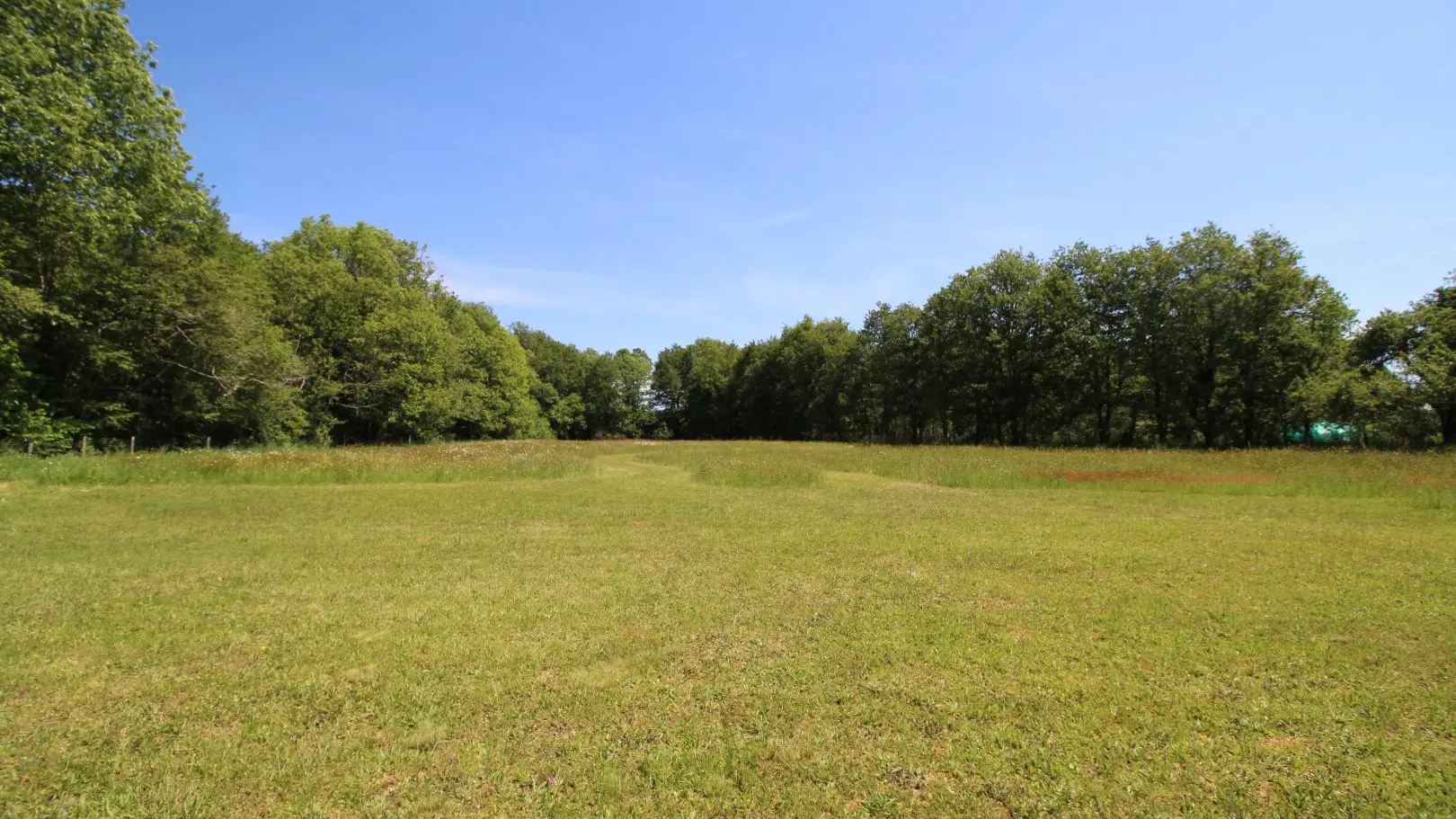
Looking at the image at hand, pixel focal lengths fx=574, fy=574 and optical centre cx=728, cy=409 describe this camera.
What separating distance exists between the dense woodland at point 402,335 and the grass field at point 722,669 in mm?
17056

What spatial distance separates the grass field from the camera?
3785mm

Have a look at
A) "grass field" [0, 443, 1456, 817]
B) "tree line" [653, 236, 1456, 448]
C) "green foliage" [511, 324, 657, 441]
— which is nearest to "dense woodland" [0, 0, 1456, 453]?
"tree line" [653, 236, 1456, 448]

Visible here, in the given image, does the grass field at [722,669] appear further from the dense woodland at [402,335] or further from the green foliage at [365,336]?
the green foliage at [365,336]

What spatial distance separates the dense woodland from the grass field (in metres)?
17.1

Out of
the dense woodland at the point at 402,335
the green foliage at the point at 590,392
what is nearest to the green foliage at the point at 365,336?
the dense woodland at the point at 402,335

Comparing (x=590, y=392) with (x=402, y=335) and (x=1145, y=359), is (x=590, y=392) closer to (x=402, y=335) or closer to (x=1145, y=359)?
(x=402, y=335)

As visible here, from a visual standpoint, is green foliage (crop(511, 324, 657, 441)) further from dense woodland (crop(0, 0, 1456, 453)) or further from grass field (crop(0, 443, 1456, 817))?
grass field (crop(0, 443, 1456, 817))

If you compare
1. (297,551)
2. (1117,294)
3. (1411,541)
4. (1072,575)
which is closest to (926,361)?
(1117,294)

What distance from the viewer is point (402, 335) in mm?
44000

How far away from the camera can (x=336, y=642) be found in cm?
613

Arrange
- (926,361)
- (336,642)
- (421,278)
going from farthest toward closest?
(926,361) < (421,278) < (336,642)

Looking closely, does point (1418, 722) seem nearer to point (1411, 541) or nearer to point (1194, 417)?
point (1411, 541)

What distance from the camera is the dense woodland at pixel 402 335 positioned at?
21219 mm

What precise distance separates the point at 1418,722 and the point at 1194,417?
51191 millimetres
